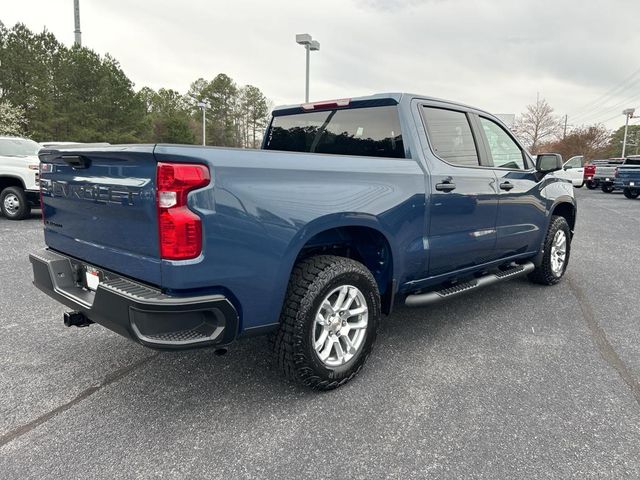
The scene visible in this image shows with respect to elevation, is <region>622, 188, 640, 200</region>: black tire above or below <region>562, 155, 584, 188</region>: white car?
below

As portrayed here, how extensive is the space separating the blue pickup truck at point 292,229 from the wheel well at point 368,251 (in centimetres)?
1

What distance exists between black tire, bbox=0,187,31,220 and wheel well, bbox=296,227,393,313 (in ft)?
28.8

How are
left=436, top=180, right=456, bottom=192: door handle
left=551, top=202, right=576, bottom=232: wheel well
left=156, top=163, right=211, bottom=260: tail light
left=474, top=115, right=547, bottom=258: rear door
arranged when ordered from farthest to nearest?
left=551, top=202, right=576, bottom=232: wheel well → left=474, top=115, right=547, bottom=258: rear door → left=436, top=180, right=456, bottom=192: door handle → left=156, top=163, right=211, bottom=260: tail light

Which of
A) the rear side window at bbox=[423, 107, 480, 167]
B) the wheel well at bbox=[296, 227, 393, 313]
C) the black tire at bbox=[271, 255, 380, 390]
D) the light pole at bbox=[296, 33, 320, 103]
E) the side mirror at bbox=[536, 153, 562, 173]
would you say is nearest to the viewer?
the black tire at bbox=[271, 255, 380, 390]

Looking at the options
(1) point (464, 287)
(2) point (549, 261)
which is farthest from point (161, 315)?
(2) point (549, 261)

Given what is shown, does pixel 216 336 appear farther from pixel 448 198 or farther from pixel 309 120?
pixel 309 120

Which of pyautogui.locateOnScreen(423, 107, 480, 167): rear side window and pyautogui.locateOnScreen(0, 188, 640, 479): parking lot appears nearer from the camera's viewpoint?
pyautogui.locateOnScreen(0, 188, 640, 479): parking lot

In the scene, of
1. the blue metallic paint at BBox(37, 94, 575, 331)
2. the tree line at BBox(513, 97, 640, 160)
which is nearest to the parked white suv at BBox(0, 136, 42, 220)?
the blue metallic paint at BBox(37, 94, 575, 331)

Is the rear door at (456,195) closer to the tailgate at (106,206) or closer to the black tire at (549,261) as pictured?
the black tire at (549,261)

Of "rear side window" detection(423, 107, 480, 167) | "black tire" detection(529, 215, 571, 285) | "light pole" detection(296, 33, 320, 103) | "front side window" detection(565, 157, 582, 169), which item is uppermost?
"light pole" detection(296, 33, 320, 103)

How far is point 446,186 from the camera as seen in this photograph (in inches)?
132

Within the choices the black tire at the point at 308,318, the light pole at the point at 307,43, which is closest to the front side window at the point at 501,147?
the black tire at the point at 308,318

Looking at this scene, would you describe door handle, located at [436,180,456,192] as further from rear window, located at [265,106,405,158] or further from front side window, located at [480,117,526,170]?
front side window, located at [480,117,526,170]

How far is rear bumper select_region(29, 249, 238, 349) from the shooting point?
6.80 ft
